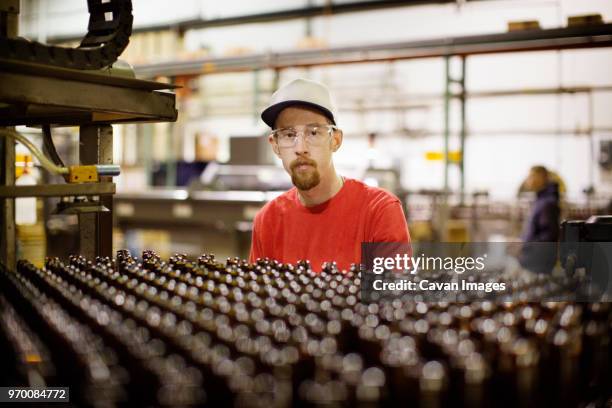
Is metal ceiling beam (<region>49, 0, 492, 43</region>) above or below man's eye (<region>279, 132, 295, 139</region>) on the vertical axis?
above

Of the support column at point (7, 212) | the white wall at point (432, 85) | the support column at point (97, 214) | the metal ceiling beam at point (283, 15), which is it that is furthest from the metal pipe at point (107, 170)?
the metal ceiling beam at point (283, 15)

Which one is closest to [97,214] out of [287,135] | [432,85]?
[287,135]

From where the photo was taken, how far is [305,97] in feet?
7.09

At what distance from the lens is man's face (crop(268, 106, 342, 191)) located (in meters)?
2.19

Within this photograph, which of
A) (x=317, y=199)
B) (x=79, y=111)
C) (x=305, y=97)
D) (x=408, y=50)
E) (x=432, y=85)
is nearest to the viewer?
(x=79, y=111)

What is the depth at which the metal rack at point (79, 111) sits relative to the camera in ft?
4.55

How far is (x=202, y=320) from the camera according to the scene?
920 millimetres

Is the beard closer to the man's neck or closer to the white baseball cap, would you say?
the man's neck

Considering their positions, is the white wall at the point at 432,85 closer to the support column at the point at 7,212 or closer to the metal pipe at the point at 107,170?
the support column at the point at 7,212

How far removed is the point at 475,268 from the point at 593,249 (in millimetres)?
312

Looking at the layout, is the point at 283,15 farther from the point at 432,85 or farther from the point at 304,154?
the point at 304,154

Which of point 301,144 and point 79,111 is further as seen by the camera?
point 301,144

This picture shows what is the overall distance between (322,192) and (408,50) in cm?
407

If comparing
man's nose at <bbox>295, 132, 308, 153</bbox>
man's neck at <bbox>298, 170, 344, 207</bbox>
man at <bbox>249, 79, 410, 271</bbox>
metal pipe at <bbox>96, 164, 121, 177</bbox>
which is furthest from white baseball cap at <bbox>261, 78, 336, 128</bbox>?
metal pipe at <bbox>96, 164, 121, 177</bbox>
